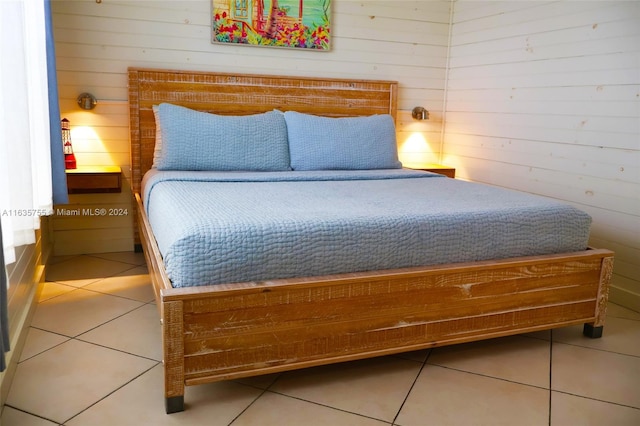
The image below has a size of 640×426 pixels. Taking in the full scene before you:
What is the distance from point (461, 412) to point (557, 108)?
6.66 ft

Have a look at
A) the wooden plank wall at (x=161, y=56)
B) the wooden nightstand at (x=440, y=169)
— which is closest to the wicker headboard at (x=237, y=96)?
the wooden plank wall at (x=161, y=56)

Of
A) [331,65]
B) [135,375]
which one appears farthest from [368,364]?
[331,65]

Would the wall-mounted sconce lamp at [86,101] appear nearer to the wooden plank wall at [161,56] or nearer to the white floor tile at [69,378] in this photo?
the wooden plank wall at [161,56]

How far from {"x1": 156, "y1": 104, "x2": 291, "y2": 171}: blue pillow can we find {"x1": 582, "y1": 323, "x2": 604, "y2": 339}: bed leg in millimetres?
1780

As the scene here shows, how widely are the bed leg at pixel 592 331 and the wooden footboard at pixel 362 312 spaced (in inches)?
0.7

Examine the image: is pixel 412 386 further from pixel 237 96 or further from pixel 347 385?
pixel 237 96

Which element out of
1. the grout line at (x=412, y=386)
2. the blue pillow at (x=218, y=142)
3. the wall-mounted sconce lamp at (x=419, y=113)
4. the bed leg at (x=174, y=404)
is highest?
the wall-mounted sconce lamp at (x=419, y=113)

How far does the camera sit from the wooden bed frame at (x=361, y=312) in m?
1.67

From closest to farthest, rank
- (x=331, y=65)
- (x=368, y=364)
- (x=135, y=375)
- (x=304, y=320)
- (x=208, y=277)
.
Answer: (x=208, y=277)
(x=304, y=320)
(x=135, y=375)
(x=368, y=364)
(x=331, y=65)

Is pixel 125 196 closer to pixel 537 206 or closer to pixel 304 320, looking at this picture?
pixel 304 320

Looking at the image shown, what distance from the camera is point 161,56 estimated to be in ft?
11.1

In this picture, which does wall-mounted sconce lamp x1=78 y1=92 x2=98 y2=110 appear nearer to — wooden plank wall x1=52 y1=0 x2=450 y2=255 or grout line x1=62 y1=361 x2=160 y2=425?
wooden plank wall x1=52 y1=0 x2=450 y2=255

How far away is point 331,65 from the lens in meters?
3.77

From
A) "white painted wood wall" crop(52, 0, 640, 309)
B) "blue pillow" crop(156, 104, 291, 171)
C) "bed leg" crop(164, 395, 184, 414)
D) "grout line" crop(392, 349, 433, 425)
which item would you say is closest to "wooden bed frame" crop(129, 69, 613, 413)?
"bed leg" crop(164, 395, 184, 414)
